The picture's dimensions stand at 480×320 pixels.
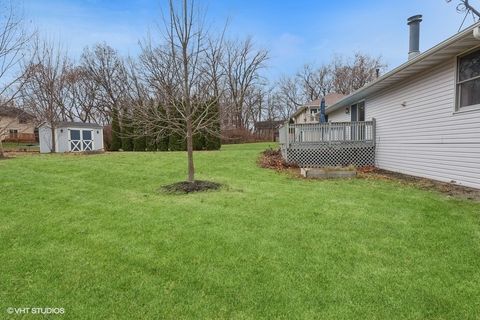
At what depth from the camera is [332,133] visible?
1161 centimetres

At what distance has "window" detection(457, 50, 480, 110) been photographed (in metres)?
6.47

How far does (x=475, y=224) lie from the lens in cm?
416

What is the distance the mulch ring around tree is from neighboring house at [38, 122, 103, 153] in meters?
15.3

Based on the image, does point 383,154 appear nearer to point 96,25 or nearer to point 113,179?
point 113,179

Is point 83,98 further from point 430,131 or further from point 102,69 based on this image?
point 430,131

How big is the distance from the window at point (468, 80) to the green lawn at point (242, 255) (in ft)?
8.55

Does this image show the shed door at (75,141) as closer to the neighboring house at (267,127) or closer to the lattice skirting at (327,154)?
the lattice skirting at (327,154)

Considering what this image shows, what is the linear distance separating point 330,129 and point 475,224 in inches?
289

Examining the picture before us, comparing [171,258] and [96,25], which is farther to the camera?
[96,25]

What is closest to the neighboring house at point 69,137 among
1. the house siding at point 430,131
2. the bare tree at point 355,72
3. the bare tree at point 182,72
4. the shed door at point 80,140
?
the shed door at point 80,140

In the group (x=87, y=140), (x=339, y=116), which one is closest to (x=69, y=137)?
(x=87, y=140)

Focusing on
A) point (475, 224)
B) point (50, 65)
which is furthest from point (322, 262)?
point (50, 65)

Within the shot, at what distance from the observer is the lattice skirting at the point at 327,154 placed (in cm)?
1129

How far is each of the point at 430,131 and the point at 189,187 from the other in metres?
6.23
